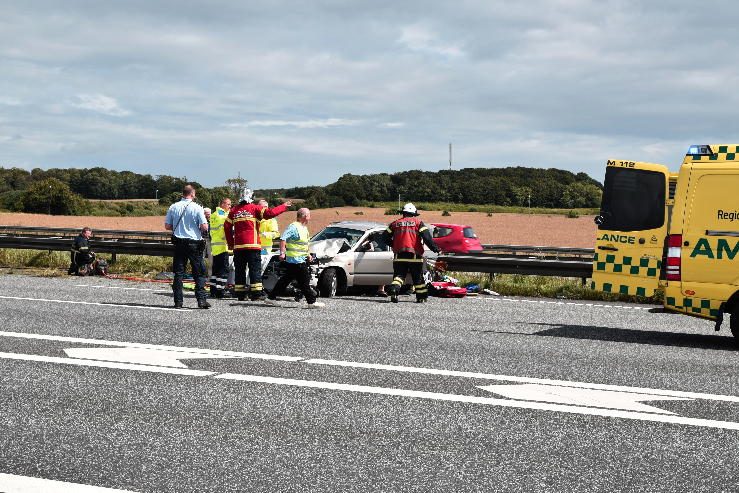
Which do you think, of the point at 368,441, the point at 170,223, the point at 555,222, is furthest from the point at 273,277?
the point at 555,222

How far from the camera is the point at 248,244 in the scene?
1440cm

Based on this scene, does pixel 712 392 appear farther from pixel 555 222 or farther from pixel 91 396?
pixel 555 222

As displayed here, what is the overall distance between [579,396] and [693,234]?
14.4ft

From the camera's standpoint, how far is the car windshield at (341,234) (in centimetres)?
1731

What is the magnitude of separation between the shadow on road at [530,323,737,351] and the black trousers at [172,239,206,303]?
4.89 metres

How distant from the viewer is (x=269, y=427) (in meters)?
5.63

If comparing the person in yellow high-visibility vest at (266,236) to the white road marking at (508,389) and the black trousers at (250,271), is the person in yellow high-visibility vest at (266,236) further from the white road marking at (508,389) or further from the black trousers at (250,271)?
the white road marking at (508,389)

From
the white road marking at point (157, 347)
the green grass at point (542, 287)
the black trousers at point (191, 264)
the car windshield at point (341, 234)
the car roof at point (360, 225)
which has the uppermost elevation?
the car roof at point (360, 225)

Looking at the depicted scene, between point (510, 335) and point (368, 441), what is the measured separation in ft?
18.6

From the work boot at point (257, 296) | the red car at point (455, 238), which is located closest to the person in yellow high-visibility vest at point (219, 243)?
the work boot at point (257, 296)

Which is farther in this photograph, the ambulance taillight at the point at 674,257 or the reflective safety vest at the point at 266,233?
the reflective safety vest at the point at 266,233

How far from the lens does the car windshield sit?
56.8ft

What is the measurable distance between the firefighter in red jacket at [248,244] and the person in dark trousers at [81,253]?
7464 mm

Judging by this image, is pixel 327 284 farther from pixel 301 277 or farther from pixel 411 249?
pixel 301 277
